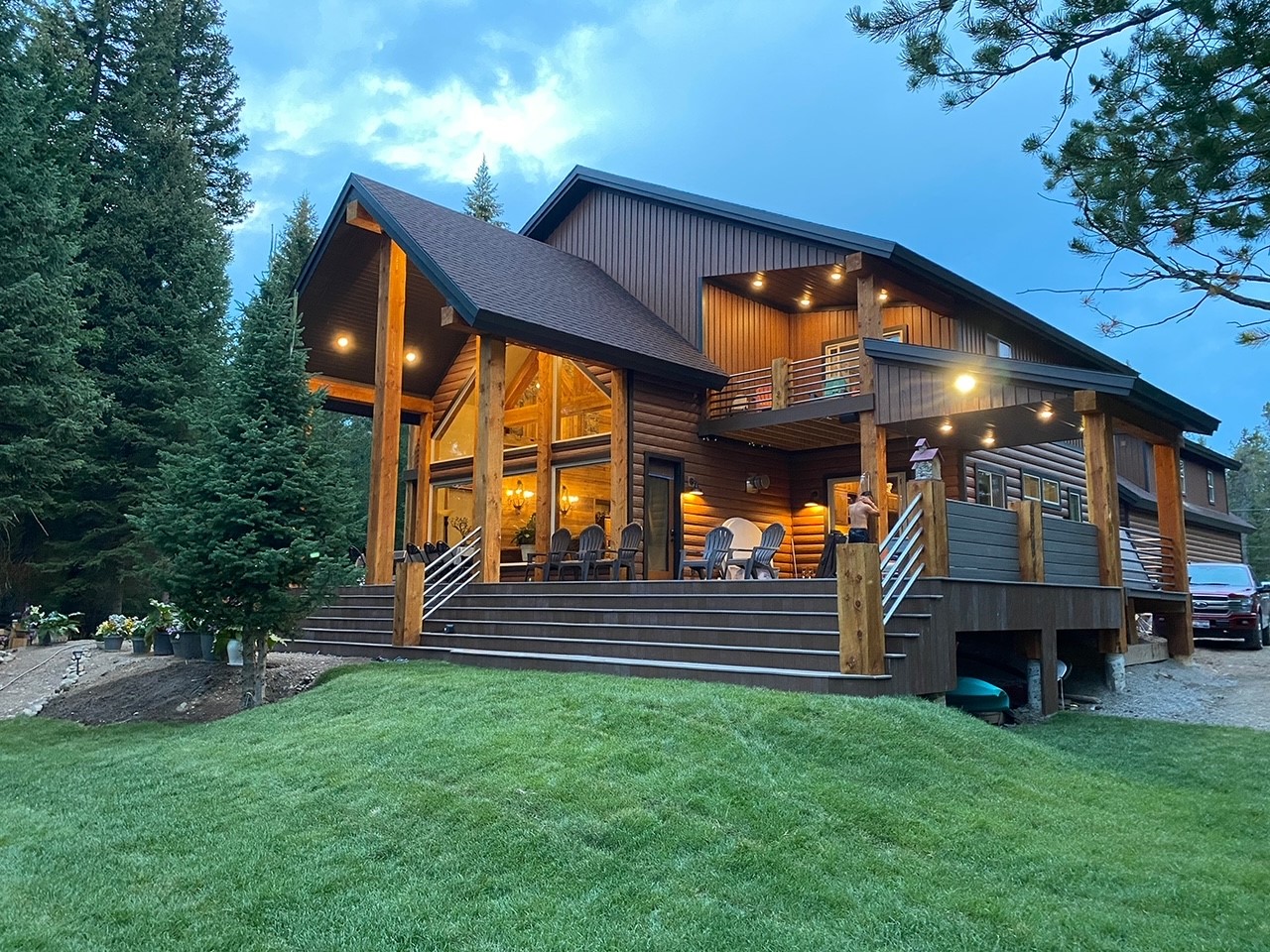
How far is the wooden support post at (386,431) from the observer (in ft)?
44.2

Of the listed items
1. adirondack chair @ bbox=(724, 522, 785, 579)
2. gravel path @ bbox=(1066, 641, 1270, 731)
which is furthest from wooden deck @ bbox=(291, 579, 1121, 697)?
adirondack chair @ bbox=(724, 522, 785, 579)

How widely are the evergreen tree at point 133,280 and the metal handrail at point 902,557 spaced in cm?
1471

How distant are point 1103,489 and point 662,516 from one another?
6148 millimetres

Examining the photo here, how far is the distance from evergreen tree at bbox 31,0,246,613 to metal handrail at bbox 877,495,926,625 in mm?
14711

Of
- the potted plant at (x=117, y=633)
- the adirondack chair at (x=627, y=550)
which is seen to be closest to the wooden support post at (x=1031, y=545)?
the adirondack chair at (x=627, y=550)

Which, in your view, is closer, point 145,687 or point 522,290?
point 145,687

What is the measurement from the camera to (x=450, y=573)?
11.9 meters

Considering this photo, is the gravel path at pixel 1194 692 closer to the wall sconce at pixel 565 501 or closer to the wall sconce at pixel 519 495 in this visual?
the wall sconce at pixel 565 501

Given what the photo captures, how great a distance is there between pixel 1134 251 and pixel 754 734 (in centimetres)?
376

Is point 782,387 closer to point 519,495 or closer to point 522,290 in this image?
point 522,290

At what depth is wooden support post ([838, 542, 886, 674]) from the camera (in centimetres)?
688

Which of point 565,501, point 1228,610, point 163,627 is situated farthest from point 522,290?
point 1228,610

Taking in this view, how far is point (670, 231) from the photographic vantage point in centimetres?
1639

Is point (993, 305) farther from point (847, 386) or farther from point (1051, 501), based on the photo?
point (1051, 501)
